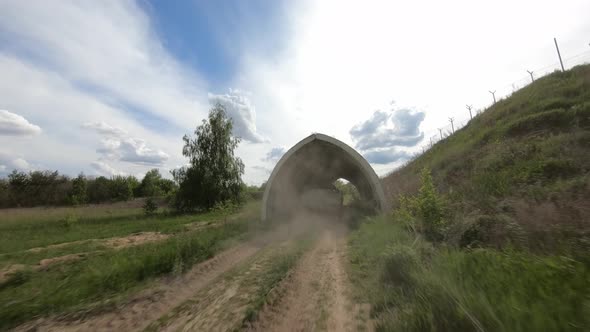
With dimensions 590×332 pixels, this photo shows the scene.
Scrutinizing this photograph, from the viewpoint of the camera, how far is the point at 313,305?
4.68 metres

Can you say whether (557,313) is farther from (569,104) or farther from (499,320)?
(569,104)

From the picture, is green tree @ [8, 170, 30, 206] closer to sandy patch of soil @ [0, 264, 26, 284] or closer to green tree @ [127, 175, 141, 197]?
green tree @ [127, 175, 141, 197]

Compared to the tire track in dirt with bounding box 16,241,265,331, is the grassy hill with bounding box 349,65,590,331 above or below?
above

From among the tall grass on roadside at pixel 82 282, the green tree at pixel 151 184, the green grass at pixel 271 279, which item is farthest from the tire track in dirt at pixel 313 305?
the green tree at pixel 151 184

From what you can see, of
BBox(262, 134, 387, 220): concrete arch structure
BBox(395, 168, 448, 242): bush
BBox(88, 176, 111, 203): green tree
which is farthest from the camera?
BBox(88, 176, 111, 203): green tree

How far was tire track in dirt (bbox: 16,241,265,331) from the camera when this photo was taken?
13.8 ft

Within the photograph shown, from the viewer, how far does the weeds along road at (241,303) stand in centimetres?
408

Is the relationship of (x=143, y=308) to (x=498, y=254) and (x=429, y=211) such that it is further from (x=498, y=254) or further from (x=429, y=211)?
(x=429, y=211)

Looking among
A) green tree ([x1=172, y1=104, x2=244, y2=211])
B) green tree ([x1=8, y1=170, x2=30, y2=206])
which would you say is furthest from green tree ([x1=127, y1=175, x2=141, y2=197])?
green tree ([x1=172, y1=104, x2=244, y2=211])

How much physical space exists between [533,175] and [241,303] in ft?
35.2

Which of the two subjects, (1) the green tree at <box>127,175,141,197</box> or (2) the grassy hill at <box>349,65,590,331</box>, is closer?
(2) the grassy hill at <box>349,65,590,331</box>

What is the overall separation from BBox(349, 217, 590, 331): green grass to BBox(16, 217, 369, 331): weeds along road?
0.75m

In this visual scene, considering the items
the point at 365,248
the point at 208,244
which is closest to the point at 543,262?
the point at 365,248

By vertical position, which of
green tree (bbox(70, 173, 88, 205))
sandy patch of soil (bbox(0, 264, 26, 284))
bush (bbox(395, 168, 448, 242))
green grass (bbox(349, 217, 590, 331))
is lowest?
sandy patch of soil (bbox(0, 264, 26, 284))
